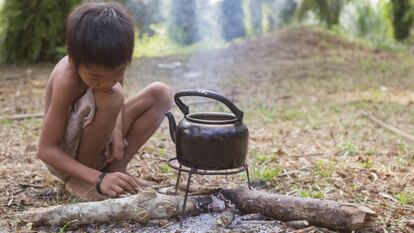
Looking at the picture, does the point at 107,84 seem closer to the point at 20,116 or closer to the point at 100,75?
the point at 100,75

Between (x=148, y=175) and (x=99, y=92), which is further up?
(x=99, y=92)

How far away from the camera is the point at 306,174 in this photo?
10.1 ft

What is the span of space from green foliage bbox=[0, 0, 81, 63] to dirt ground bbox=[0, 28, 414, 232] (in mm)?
467

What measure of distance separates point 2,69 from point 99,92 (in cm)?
705

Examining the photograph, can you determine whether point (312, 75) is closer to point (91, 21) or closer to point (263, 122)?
point (263, 122)

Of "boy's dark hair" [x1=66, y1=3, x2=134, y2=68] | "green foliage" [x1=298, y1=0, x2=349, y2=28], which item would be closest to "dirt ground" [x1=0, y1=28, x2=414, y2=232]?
"green foliage" [x1=298, y1=0, x2=349, y2=28]

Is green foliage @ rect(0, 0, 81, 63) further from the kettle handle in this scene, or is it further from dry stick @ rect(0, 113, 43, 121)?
the kettle handle

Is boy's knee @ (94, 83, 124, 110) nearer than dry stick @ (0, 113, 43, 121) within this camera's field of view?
Yes

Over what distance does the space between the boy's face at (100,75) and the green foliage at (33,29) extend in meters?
7.24

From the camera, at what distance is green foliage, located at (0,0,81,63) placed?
30.7 feet

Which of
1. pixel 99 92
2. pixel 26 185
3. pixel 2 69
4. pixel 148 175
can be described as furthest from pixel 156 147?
pixel 2 69

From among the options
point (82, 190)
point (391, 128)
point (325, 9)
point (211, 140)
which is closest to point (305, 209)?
point (211, 140)

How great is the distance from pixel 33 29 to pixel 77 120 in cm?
756

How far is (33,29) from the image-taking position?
9508mm
